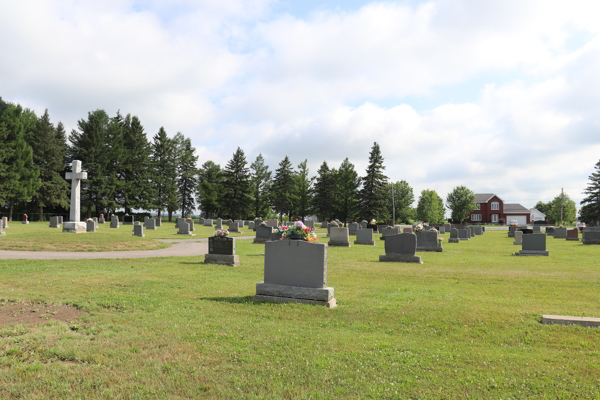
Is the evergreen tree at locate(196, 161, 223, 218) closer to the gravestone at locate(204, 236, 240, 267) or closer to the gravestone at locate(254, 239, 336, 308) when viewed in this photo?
the gravestone at locate(204, 236, 240, 267)

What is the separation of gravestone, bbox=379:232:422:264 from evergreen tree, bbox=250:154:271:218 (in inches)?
2349

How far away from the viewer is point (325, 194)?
73.2m

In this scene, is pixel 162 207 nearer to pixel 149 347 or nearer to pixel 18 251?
pixel 18 251

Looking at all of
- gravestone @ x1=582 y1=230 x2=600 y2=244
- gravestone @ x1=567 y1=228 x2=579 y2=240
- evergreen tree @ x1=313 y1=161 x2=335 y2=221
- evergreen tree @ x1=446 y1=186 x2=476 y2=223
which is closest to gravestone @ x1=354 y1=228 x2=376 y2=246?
gravestone @ x1=582 y1=230 x2=600 y2=244

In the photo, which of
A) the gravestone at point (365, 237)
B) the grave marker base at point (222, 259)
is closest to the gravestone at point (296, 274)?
the grave marker base at point (222, 259)

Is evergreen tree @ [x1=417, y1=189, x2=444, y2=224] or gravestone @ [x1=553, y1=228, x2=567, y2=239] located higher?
evergreen tree @ [x1=417, y1=189, x2=444, y2=224]

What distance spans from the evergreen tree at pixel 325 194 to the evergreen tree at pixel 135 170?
93.0 feet

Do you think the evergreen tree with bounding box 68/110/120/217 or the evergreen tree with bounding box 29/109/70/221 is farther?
the evergreen tree with bounding box 68/110/120/217

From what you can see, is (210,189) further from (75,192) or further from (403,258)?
(403,258)

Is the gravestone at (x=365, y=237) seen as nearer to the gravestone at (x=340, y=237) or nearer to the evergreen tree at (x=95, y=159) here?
the gravestone at (x=340, y=237)

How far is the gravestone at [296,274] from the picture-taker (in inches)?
318

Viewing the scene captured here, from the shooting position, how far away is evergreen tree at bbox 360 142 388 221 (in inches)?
2537

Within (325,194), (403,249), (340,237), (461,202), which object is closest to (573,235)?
(340,237)

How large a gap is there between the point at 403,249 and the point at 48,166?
58180 mm
